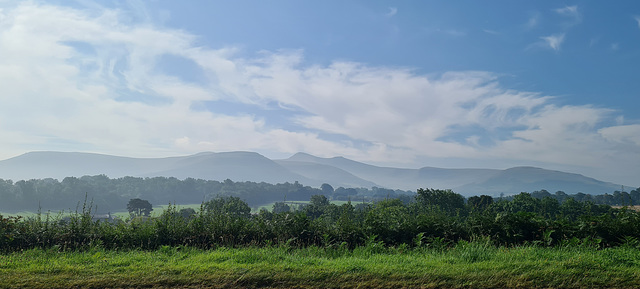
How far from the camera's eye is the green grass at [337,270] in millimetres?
5363

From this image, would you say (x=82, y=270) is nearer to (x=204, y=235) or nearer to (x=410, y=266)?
(x=204, y=235)

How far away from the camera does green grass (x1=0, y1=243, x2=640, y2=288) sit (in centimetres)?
536

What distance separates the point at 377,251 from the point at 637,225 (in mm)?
6154

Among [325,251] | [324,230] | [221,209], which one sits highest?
[221,209]

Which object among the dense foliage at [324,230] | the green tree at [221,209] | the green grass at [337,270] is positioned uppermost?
the green tree at [221,209]

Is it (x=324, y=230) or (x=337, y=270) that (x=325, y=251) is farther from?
(x=337, y=270)

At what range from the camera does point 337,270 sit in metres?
5.78

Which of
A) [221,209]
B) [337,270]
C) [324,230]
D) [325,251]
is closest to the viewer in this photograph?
[337,270]

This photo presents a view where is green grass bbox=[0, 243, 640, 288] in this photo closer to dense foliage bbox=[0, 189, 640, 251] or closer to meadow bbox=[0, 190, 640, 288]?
meadow bbox=[0, 190, 640, 288]

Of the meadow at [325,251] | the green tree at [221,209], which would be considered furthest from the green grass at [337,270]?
the green tree at [221,209]

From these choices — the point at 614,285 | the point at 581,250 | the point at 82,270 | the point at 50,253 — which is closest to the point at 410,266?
the point at 614,285

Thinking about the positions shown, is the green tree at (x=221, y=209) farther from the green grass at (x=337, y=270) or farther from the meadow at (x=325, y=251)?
the green grass at (x=337, y=270)

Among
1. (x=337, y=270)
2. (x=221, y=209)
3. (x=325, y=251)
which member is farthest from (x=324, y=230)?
(x=221, y=209)

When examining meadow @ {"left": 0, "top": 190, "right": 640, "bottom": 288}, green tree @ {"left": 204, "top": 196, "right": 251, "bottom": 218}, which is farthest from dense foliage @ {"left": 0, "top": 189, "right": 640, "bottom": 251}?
green tree @ {"left": 204, "top": 196, "right": 251, "bottom": 218}
